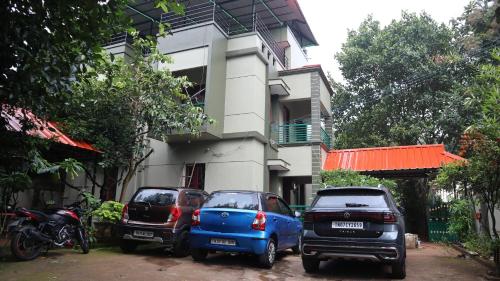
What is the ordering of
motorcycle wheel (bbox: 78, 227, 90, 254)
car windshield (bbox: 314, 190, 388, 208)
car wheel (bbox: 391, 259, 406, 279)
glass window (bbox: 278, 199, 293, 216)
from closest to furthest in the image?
car wheel (bbox: 391, 259, 406, 279) < car windshield (bbox: 314, 190, 388, 208) < motorcycle wheel (bbox: 78, 227, 90, 254) < glass window (bbox: 278, 199, 293, 216)

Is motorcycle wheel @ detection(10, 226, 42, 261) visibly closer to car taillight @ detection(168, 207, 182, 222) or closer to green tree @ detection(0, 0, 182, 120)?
car taillight @ detection(168, 207, 182, 222)

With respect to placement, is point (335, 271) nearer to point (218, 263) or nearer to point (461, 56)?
point (218, 263)

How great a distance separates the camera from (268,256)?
7875mm

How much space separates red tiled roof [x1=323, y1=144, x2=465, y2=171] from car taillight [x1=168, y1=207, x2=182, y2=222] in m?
8.79

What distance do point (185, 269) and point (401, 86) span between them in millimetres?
18638

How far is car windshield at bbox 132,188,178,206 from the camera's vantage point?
9.00m

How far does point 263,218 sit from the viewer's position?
25.7 feet

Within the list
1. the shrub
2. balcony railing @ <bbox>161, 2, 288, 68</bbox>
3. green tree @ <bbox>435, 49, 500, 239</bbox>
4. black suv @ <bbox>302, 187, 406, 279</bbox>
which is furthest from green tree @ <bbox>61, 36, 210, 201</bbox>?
the shrub

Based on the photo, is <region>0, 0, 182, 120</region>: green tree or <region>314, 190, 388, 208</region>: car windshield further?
<region>314, 190, 388, 208</region>: car windshield

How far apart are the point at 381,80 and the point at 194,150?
13.4 meters

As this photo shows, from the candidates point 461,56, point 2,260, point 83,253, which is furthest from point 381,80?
point 2,260

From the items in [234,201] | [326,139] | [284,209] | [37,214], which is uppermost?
[326,139]

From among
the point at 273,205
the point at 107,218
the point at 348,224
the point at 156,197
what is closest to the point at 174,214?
the point at 156,197

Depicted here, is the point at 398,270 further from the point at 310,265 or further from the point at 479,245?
the point at 479,245
